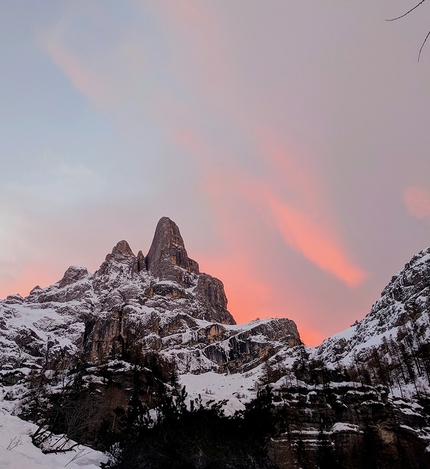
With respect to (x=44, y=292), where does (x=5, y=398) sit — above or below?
below

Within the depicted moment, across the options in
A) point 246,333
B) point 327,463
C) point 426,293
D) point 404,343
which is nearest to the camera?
point 327,463

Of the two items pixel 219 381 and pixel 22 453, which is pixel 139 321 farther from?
pixel 22 453

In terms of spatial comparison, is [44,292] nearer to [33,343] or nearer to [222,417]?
[33,343]

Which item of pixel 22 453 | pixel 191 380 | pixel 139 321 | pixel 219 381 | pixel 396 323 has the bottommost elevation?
pixel 22 453

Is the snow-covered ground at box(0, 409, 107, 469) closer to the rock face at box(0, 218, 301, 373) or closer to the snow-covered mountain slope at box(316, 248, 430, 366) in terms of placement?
the snow-covered mountain slope at box(316, 248, 430, 366)

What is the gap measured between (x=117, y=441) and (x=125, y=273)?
541ft

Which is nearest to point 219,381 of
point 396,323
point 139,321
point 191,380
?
point 191,380

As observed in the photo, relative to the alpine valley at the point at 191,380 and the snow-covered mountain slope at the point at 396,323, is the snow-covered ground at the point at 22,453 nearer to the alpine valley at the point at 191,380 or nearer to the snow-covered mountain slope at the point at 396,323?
the alpine valley at the point at 191,380

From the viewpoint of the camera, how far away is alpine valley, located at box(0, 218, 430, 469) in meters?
20.8

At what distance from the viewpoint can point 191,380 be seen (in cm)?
11600

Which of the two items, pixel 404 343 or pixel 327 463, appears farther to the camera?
pixel 404 343

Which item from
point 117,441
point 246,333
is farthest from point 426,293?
point 117,441

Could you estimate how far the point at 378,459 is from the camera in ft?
111

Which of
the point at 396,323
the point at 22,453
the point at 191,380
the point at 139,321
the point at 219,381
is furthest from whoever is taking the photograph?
the point at 139,321
